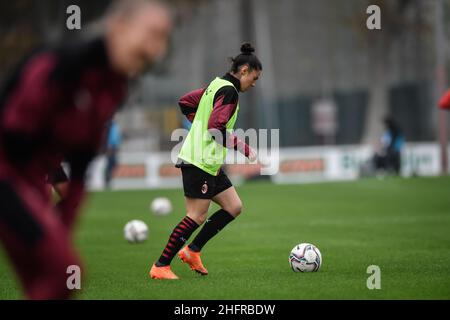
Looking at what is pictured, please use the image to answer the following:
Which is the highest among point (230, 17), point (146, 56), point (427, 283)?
point (230, 17)

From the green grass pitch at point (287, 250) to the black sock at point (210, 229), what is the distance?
1.14 ft

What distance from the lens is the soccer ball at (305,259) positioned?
9867 mm

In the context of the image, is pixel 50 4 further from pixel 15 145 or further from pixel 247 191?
pixel 15 145

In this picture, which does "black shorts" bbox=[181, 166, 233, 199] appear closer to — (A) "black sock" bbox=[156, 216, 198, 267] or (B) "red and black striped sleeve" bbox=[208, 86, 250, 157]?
(A) "black sock" bbox=[156, 216, 198, 267]

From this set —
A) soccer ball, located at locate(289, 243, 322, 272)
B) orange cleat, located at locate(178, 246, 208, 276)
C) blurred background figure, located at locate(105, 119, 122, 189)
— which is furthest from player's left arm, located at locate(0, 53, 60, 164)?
blurred background figure, located at locate(105, 119, 122, 189)

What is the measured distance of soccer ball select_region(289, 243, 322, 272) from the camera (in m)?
9.87

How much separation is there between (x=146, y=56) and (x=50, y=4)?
3967 cm

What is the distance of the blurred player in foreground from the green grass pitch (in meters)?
3.30

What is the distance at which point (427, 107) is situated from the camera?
4638 centimetres

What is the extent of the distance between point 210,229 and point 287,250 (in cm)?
291

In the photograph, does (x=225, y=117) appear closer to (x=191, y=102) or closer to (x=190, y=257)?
(x=191, y=102)

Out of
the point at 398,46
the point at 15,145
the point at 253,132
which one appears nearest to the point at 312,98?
the point at 398,46

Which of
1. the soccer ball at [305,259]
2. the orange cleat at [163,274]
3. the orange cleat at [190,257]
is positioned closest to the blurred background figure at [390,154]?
the soccer ball at [305,259]

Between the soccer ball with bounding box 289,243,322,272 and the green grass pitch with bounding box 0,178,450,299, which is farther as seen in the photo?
the soccer ball with bounding box 289,243,322,272
